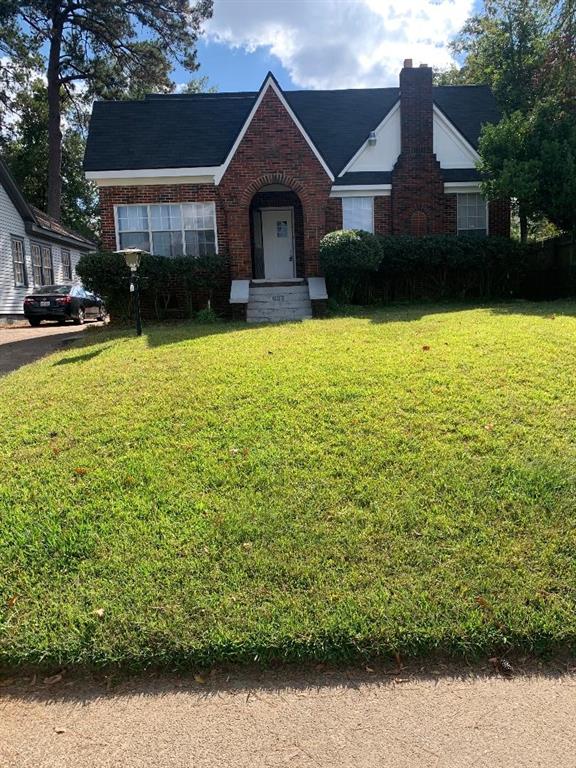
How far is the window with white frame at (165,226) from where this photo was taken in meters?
15.7

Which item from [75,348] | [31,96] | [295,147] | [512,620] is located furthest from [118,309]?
[31,96]

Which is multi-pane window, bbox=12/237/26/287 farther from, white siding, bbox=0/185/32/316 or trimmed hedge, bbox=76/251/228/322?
trimmed hedge, bbox=76/251/228/322

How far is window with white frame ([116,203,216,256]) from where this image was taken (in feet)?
51.6

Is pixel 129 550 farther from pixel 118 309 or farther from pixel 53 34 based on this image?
pixel 53 34

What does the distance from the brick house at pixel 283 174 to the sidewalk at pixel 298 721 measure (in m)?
11.4

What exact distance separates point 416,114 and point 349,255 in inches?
260

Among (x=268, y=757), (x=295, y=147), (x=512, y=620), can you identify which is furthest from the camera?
(x=295, y=147)

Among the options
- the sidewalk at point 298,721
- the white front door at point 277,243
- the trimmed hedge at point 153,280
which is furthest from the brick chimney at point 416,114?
the sidewalk at point 298,721

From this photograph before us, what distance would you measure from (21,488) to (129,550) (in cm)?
137

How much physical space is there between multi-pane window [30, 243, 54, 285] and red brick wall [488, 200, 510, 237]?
19.2 metres

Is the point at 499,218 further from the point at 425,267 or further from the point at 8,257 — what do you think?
the point at 8,257

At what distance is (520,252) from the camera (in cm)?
1524

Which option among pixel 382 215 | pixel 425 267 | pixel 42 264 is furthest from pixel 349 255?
pixel 42 264

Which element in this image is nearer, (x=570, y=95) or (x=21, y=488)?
(x=21, y=488)
